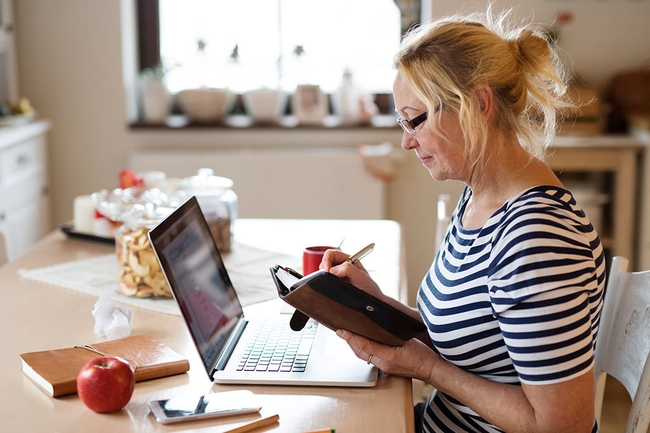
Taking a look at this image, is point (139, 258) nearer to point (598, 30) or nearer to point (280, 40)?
point (280, 40)

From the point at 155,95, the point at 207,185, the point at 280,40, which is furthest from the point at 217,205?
the point at 280,40

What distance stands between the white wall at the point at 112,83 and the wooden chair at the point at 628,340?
6.33 feet

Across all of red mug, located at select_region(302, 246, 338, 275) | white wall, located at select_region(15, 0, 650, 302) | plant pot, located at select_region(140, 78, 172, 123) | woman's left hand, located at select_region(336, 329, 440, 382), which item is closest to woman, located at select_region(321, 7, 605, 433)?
woman's left hand, located at select_region(336, 329, 440, 382)

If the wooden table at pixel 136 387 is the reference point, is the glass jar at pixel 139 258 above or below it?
above

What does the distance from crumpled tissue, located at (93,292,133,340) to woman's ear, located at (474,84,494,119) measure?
70cm

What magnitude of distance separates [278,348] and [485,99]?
522mm

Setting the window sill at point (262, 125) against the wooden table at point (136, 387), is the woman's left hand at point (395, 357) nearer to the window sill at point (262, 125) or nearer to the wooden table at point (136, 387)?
the wooden table at point (136, 387)

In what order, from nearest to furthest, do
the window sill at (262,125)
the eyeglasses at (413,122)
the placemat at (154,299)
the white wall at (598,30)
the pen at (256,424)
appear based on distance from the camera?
the pen at (256,424), the eyeglasses at (413,122), the placemat at (154,299), the white wall at (598,30), the window sill at (262,125)

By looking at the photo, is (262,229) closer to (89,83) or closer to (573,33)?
(89,83)

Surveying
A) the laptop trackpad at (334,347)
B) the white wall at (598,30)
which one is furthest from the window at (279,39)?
the laptop trackpad at (334,347)

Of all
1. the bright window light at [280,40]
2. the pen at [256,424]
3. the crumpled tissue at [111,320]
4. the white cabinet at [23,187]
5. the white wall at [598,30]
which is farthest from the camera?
the bright window light at [280,40]

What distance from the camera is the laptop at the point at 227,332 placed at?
1.13 meters

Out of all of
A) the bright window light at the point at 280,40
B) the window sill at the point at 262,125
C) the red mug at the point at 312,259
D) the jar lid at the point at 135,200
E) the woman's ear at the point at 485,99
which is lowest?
the red mug at the point at 312,259

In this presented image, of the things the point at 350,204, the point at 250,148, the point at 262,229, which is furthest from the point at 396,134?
the point at 262,229
